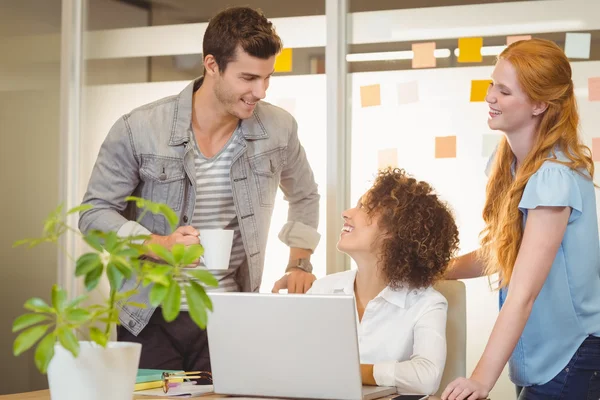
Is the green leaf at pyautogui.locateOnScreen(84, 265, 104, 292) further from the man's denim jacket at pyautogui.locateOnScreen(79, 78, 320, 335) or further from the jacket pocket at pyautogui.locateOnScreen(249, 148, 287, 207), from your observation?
the jacket pocket at pyautogui.locateOnScreen(249, 148, 287, 207)

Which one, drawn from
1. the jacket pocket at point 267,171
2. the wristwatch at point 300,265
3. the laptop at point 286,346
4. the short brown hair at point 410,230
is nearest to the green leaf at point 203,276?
the laptop at point 286,346

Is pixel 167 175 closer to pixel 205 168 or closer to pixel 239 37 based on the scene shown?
pixel 205 168

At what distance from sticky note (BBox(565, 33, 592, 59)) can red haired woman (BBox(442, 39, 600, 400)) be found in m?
1.22

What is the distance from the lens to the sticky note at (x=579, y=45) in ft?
10.1

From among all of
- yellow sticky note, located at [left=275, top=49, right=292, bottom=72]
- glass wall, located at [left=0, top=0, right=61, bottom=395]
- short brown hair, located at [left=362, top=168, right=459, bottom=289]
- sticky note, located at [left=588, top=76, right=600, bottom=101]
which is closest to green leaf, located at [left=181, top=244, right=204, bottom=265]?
short brown hair, located at [left=362, top=168, right=459, bottom=289]

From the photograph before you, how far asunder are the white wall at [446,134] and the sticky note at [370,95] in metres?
0.02

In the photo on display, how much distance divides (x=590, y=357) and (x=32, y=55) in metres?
2.98

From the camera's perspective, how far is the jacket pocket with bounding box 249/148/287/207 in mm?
2547

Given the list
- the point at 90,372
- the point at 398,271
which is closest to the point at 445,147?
the point at 398,271

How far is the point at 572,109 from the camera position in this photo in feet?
6.31

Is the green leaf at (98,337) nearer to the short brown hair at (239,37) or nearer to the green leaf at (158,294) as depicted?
the green leaf at (158,294)

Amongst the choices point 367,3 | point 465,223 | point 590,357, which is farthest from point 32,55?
point 590,357

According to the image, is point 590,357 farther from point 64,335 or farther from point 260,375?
point 64,335

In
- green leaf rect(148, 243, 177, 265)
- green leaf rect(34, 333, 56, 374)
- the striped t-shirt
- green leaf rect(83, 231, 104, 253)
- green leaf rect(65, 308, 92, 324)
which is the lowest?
green leaf rect(34, 333, 56, 374)
